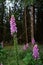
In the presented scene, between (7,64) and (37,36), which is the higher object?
(7,64)

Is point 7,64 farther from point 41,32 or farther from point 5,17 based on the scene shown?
point 41,32

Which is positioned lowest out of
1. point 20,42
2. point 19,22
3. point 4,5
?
point 20,42

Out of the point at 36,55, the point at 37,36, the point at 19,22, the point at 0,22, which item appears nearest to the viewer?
the point at 36,55

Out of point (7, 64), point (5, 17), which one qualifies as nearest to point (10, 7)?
point (5, 17)

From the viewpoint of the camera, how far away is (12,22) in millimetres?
3145

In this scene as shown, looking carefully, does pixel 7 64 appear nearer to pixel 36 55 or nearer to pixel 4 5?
pixel 36 55

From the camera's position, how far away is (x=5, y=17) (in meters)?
17.0

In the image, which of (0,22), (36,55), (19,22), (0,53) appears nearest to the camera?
(36,55)

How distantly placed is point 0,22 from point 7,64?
10.9 meters

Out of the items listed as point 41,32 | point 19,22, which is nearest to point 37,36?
point 41,32

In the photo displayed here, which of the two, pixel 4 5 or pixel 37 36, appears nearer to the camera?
pixel 4 5

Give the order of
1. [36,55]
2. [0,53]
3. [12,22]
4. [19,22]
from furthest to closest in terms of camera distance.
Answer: [19,22]
[0,53]
[36,55]
[12,22]

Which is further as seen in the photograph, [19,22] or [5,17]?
[19,22]

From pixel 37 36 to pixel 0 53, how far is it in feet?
44.7
